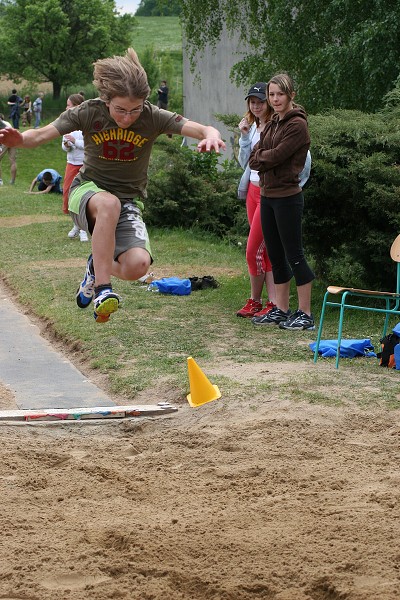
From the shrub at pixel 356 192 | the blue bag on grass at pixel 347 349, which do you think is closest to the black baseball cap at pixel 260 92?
the shrub at pixel 356 192

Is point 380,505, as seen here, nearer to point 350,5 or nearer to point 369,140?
point 369,140

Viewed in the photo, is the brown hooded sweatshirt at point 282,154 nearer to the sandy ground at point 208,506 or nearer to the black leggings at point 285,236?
the black leggings at point 285,236

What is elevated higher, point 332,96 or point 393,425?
point 332,96

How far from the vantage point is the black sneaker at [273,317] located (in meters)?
8.77

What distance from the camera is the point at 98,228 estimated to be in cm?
630

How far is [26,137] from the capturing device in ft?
20.5

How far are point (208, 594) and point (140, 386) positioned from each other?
3.30 m

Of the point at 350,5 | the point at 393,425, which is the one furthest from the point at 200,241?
the point at 393,425

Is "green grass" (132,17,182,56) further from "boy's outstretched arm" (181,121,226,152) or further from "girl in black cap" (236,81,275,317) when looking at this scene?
"boy's outstretched arm" (181,121,226,152)

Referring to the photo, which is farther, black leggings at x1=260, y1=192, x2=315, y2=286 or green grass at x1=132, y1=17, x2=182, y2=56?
green grass at x1=132, y1=17, x2=182, y2=56

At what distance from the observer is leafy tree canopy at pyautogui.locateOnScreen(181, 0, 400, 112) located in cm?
1158

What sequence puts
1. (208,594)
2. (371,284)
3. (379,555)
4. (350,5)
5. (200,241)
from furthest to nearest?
1. (200,241)
2. (350,5)
3. (371,284)
4. (379,555)
5. (208,594)

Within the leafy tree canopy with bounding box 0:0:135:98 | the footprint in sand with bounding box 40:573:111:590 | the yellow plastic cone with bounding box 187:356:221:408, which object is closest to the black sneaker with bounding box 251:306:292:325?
the yellow plastic cone with bounding box 187:356:221:408

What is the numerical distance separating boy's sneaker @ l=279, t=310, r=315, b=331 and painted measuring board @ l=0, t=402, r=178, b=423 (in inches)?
103
